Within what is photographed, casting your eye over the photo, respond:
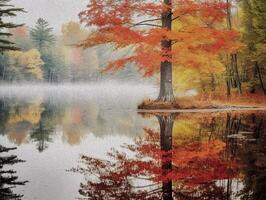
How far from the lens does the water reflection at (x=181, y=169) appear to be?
329 inches

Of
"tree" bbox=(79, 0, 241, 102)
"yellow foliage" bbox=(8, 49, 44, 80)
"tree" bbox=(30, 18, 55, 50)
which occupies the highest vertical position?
"tree" bbox=(30, 18, 55, 50)

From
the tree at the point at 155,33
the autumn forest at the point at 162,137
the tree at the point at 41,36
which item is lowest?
the autumn forest at the point at 162,137

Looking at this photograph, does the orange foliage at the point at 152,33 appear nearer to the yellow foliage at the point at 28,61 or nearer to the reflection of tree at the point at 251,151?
the reflection of tree at the point at 251,151

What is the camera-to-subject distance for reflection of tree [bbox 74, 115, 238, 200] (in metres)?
8.34

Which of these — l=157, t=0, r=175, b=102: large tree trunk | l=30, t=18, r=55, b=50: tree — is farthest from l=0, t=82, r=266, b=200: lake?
l=30, t=18, r=55, b=50: tree

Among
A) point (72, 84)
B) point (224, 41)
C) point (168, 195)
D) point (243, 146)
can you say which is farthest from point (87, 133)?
point (72, 84)

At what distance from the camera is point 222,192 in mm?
8352

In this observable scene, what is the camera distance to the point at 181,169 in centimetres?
1008

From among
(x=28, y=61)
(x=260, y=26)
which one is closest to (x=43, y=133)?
(x=260, y=26)

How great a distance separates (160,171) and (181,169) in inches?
18.0

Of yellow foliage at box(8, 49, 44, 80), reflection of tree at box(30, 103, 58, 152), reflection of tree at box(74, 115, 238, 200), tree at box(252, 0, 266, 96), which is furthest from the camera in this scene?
yellow foliage at box(8, 49, 44, 80)

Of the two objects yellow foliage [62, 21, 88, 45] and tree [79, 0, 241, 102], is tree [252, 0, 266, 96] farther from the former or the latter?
yellow foliage [62, 21, 88, 45]

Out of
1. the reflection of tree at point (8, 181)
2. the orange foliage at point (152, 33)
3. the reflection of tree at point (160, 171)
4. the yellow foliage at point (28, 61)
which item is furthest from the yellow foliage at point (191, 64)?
the yellow foliage at point (28, 61)

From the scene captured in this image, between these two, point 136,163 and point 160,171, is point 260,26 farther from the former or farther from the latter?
point 160,171
